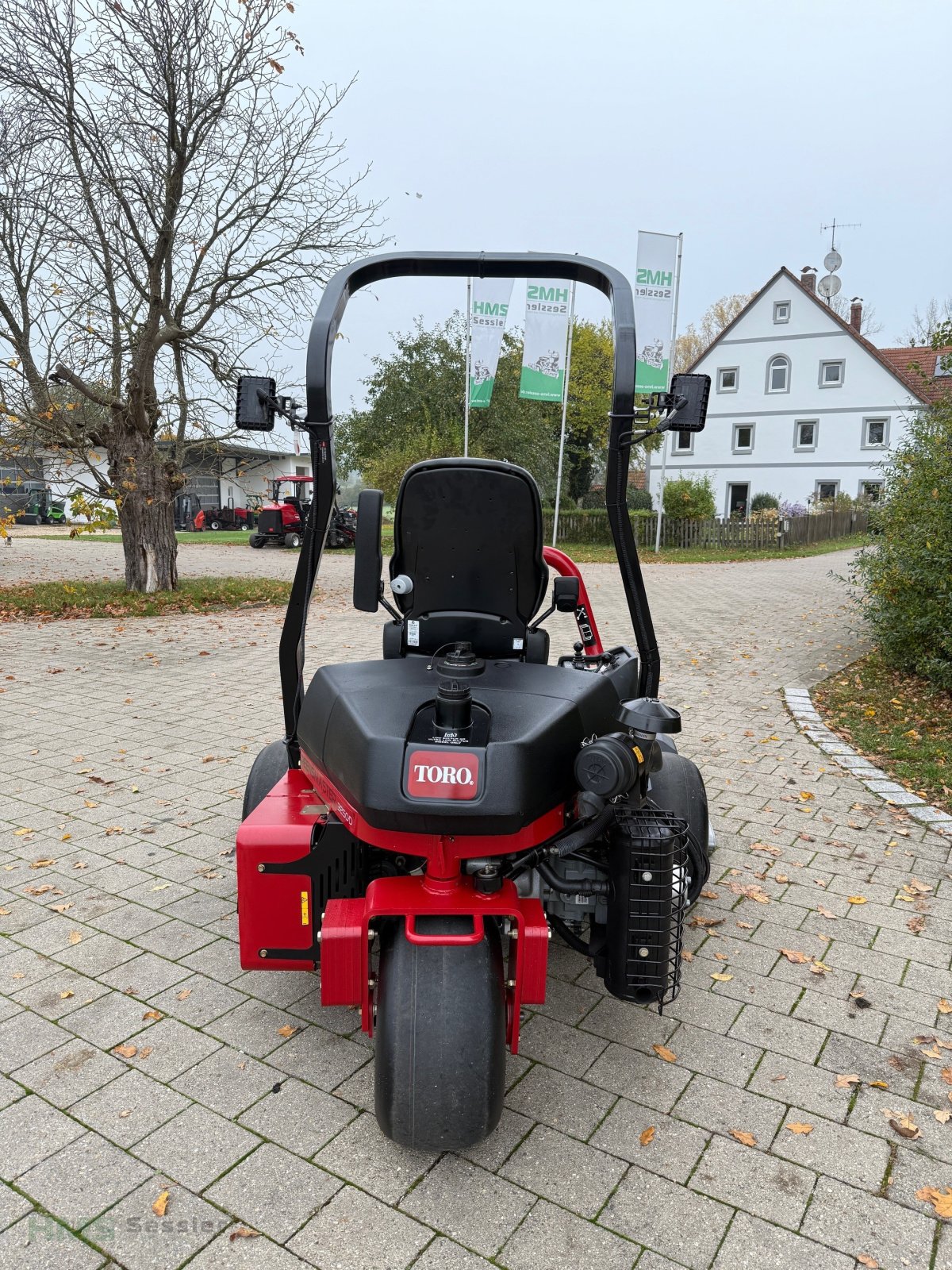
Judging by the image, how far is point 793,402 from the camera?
35.4 metres

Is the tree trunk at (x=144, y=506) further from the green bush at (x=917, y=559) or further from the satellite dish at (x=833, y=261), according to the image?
the satellite dish at (x=833, y=261)

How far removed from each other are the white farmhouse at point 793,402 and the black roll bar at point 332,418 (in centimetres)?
3103

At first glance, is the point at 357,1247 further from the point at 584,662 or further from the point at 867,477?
the point at 867,477

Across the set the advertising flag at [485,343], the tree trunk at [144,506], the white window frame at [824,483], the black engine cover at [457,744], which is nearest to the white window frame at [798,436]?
the white window frame at [824,483]

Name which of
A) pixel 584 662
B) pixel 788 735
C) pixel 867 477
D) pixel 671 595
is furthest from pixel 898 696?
pixel 867 477

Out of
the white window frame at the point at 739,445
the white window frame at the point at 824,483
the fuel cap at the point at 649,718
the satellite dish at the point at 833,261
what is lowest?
the fuel cap at the point at 649,718

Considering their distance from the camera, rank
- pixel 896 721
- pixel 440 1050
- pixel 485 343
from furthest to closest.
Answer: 1. pixel 485 343
2. pixel 896 721
3. pixel 440 1050

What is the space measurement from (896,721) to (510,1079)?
4.82m

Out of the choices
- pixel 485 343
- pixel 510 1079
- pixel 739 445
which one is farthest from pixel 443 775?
pixel 739 445

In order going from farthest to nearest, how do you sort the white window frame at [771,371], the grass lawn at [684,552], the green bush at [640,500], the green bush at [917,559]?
the white window frame at [771,371]
the green bush at [640,500]
the grass lawn at [684,552]
the green bush at [917,559]

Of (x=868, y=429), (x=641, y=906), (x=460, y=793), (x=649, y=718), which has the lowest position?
(x=641, y=906)

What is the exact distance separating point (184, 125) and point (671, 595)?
31.8 ft

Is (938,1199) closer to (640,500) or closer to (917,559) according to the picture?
(917,559)

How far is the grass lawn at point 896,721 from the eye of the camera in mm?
5254
